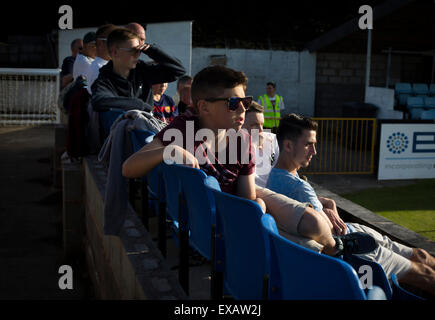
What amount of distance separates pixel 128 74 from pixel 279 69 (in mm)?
15733

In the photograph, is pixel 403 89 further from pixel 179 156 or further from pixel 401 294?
pixel 179 156

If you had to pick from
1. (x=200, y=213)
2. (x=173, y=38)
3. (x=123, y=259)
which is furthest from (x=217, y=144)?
(x=173, y=38)

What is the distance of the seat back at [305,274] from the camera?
1521 mm

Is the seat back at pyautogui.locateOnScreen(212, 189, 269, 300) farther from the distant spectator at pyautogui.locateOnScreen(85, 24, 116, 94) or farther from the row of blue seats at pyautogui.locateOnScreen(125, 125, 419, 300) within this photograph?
the distant spectator at pyautogui.locateOnScreen(85, 24, 116, 94)

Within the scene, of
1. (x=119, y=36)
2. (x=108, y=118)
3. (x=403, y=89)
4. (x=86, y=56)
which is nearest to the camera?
(x=119, y=36)

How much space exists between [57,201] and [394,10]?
→ 11.8 metres

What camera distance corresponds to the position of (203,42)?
69.5 feet

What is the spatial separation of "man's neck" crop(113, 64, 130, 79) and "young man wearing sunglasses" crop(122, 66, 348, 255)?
260cm

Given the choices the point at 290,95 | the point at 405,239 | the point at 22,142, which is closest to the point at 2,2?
the point at 22,142

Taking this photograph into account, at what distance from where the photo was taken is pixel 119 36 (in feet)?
15.9

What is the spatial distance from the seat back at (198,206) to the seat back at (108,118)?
2552mm

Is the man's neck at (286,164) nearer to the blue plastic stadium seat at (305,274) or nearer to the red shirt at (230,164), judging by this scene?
the red shirt at (230,164)

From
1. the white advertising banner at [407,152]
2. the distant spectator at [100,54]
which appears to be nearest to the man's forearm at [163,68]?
the distant spectator at [100,54]
